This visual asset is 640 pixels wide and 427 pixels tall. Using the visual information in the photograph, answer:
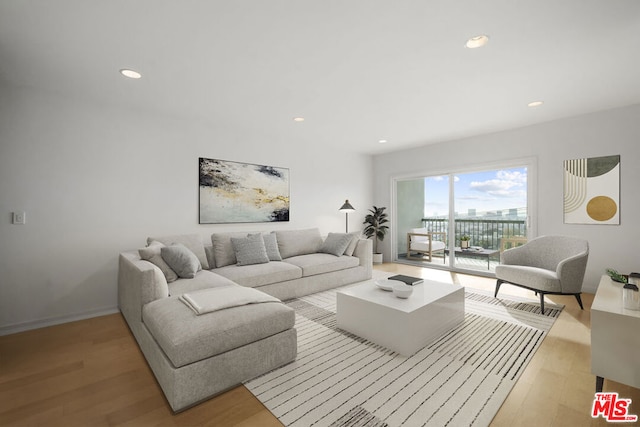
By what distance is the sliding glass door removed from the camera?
15.3ft

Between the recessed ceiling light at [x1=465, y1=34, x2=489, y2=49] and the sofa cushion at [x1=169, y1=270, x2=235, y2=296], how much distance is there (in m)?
2.96

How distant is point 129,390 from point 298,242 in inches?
116

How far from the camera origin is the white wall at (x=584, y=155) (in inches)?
142

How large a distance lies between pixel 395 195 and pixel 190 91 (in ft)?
14.9

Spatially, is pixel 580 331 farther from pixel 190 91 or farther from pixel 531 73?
pixel 190 91

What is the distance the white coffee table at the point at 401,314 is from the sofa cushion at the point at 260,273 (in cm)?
108

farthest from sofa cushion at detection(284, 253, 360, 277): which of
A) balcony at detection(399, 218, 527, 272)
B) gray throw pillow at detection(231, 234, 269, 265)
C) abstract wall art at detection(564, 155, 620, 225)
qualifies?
abstract wall art at detection(564, 155, 620, 225)

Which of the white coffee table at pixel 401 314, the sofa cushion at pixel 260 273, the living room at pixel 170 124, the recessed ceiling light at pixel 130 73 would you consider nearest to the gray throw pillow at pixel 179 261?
the sofa cushion at pixel 260 273

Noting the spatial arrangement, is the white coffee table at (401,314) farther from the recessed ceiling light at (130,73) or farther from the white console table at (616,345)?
the recessed ceiling light at (130,73)

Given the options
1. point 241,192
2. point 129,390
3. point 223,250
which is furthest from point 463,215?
point 129,390

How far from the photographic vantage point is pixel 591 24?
6.52 ft

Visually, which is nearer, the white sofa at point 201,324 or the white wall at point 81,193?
the white sofa at point 201,324

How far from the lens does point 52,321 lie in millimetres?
3020

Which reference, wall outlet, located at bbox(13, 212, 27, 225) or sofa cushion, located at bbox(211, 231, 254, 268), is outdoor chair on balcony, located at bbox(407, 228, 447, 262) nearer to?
sofa cushion, located at bbox(211, 231, 254, 268)
